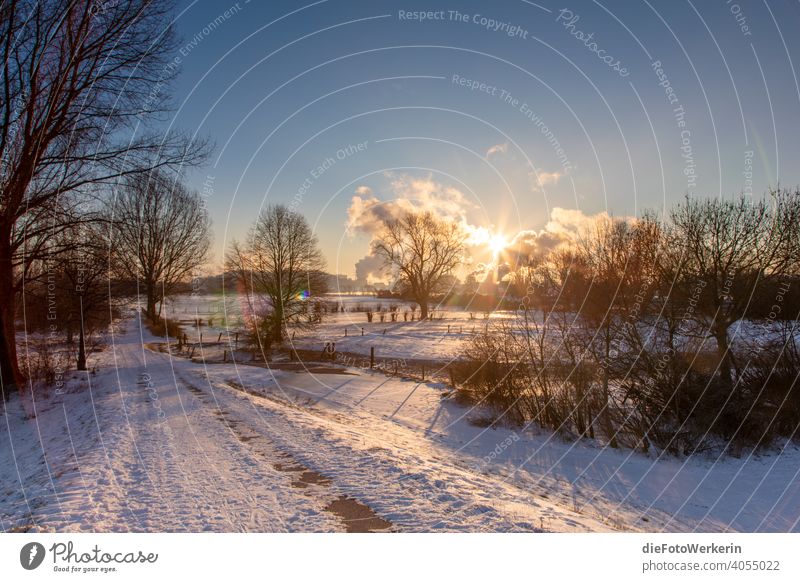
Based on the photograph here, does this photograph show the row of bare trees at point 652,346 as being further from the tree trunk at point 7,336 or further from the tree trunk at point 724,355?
the tree trunk at point 7,336

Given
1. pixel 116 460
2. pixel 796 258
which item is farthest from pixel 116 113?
pixel 796 258

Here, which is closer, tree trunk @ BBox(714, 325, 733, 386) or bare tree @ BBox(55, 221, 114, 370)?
bare tree @ BBox(55, 221, 114, 370)

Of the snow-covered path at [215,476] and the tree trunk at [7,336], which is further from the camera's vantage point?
the tree trunk at [7,336]

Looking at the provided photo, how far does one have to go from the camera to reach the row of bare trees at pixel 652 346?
44.3ft

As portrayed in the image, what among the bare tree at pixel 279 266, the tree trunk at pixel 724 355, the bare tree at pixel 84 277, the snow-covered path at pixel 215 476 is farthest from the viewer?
the bare tree at pixel 279 266

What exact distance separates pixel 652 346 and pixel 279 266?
2572 cm

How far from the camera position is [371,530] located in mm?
5215

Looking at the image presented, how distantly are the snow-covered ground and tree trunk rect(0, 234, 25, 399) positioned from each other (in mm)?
688

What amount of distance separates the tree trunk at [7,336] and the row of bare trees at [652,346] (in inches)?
626

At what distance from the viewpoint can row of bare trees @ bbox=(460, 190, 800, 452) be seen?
13500mm

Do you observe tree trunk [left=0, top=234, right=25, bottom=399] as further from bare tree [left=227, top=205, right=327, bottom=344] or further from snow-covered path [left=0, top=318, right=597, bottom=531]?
bare tree [left=227, top=205, right=327, bottom=344]

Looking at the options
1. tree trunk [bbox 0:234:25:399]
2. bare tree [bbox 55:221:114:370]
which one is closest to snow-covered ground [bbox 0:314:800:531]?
tree trunk [bbox 0:234:25:399]

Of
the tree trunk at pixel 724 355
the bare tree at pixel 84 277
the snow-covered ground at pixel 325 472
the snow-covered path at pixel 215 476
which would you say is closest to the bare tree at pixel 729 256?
the tree trunk at pixel 724 355
